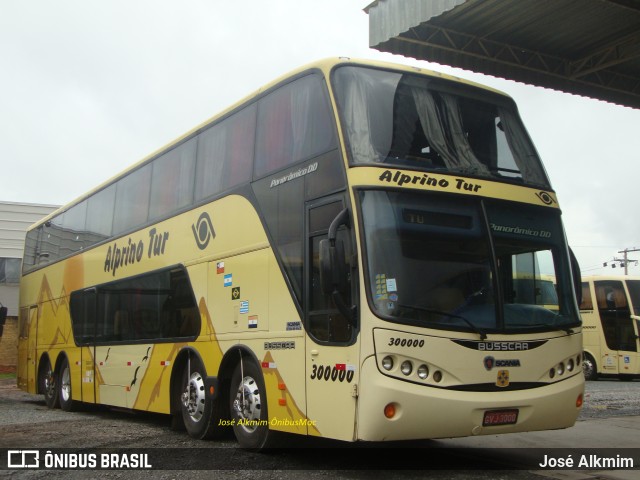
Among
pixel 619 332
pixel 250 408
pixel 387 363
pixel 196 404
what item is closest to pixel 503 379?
pixel 387 363

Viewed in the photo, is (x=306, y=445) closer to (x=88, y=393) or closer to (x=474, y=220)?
(x=474, y=220)

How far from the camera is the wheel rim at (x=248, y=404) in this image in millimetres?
8484

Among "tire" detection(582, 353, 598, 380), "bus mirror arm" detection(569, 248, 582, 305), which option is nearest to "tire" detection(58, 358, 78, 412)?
"bus mirror arm" detection(569, 248, 582, 305)

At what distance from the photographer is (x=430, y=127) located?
25.4 feet

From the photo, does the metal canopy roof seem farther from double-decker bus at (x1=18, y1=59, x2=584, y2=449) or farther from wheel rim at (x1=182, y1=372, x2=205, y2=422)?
wheel rim at (x1=182, y1=372, x2=205, y2=422)

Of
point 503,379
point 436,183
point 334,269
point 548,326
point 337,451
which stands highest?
point 436,183

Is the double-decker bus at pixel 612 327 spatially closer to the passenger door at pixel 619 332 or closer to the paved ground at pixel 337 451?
the passenger door at pixel 619 332

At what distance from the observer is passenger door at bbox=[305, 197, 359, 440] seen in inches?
266

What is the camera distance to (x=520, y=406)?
7012 mm

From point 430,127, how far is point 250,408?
3.77 meters

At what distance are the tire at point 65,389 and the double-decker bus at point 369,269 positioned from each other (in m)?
5.51

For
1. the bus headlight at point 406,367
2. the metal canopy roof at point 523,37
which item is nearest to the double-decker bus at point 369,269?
the bus headlight at point 406,367

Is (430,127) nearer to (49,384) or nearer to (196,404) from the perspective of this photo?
(196,404)

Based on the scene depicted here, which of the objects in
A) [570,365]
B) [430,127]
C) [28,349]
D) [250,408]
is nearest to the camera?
[570,365]
